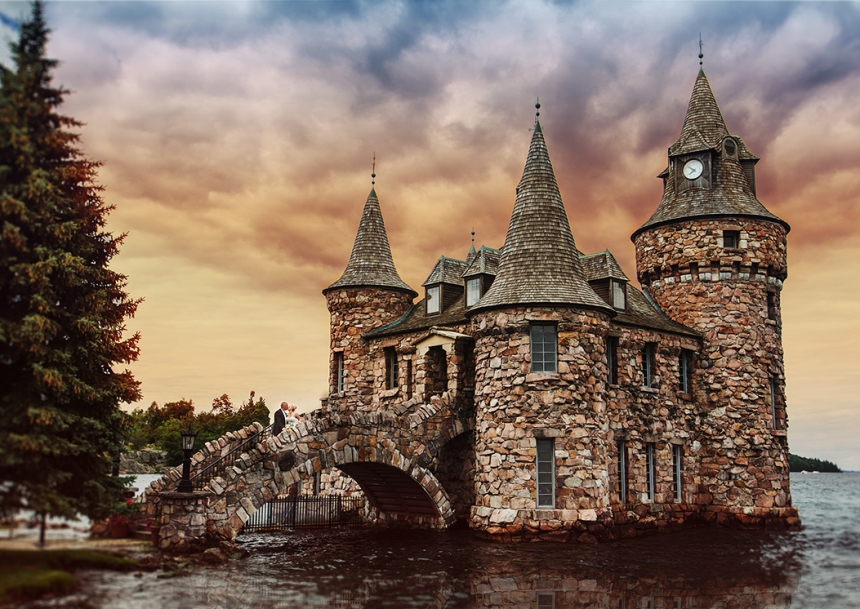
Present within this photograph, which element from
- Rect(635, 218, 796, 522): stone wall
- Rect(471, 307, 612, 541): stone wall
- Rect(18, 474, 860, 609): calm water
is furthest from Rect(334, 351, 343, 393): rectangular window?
Rect(635, 218, 796, 522): stone wall

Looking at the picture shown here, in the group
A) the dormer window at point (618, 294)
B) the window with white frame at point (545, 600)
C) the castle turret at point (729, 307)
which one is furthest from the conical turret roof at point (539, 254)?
the window with white frame at point (545, 600)

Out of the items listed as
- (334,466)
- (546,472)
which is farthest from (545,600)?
(334,466)

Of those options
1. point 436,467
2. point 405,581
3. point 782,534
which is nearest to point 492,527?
point 436,467

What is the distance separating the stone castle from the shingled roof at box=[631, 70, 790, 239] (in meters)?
0.08

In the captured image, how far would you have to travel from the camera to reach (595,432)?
79.4 feet

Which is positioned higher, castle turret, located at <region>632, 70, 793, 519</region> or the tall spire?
the tall spire

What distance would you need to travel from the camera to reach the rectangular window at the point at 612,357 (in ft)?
89.5

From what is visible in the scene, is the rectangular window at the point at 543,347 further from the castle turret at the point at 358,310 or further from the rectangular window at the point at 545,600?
the castle turret at the point at 358,310

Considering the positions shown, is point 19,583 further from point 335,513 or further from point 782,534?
point 782,534

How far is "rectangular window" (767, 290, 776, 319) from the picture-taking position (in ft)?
102

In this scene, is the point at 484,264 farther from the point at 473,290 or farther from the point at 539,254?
the point at 539,254

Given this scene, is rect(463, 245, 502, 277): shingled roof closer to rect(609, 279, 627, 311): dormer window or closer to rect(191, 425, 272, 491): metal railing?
rect(609, 279, 627, 311): dormer window

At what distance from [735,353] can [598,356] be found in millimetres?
7992

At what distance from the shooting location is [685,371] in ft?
99.0
